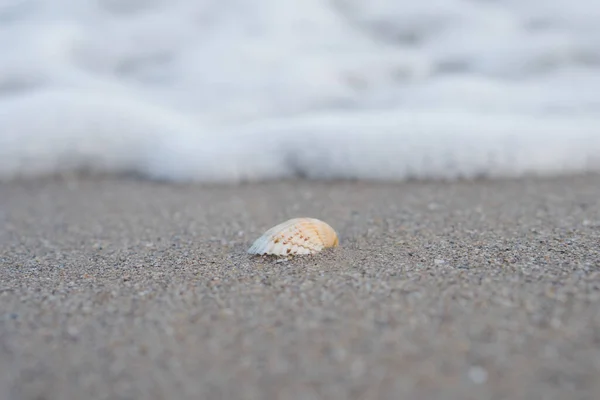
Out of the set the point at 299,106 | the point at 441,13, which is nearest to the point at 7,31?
the point at 299,106

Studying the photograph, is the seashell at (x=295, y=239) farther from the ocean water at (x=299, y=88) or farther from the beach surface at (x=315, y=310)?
the ocean water at (x=299, y=88)

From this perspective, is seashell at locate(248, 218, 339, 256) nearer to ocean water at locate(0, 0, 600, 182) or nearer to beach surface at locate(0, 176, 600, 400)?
beach surface at locate(0, 176, 600, 400)

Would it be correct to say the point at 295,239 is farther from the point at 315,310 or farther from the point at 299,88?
the point at 299,88

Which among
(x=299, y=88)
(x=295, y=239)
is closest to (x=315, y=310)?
(x=295, y=239)

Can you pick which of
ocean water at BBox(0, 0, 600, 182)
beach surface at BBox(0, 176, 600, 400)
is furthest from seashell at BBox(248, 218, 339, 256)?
ocean water at BBox(0, 0, 600, 182)

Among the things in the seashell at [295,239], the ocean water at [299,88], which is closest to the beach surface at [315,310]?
the seashell at [295,239]

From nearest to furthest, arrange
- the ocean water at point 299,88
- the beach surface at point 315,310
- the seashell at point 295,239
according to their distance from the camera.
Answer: the beach surface at point 315,310
the seashell at point 295,239
the ocean water at point 299,88
